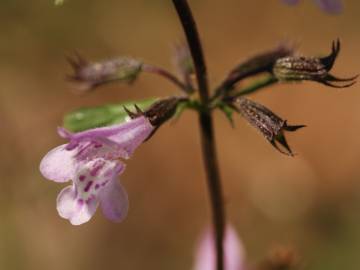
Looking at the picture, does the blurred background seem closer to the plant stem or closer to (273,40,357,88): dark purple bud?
→ the plant stem

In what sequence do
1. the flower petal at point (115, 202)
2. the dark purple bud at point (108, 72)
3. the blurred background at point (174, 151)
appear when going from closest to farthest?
the flower petal at point (115, 202) → the dark purple bud at point (108, 72) → the blurred background at point (174, 151)

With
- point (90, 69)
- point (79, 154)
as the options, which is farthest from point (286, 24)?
point (79, 154)

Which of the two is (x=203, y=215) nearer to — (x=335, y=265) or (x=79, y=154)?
(x=335, y=265)

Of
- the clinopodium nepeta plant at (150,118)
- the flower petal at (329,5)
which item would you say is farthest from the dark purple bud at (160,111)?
the flower petal at (329,5)

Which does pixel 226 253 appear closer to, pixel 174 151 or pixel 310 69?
pixel 310 69

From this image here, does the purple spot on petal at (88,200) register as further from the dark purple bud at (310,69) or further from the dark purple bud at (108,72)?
the dark purple bud at (310,69)

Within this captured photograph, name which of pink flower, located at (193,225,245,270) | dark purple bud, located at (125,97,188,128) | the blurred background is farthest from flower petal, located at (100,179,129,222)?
the blurred background
